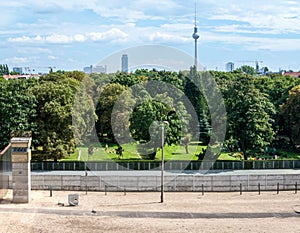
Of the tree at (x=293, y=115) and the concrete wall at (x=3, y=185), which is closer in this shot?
the concrete wall at (x=3, y=185)

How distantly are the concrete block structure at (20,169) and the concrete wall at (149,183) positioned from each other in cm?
428

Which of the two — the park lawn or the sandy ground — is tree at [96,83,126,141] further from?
the sandy ground

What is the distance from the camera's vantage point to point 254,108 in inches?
2195

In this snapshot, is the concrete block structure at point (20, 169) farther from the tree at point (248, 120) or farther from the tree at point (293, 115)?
the tree at point (293, 115)

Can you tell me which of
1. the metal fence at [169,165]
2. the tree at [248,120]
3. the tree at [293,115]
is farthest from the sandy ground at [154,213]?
the tree at [293,115]

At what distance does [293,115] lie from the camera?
2450 inches

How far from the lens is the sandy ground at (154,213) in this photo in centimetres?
2967

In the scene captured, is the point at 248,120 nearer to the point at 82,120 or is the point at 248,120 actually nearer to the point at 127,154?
the point at 127,154

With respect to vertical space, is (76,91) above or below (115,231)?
above

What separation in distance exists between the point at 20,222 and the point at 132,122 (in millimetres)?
28652

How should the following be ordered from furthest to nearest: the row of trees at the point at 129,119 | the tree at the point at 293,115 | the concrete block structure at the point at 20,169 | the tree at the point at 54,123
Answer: the tree at the point at 293,115 → the row of trees at the point at 129,119 → the tree at the point at 54,123 → the concrete block structure at the point at 20,169

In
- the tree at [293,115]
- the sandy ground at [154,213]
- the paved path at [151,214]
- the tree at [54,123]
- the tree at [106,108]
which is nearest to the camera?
the sandy ground at [154,213]

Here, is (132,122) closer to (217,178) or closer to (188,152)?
(188,152)

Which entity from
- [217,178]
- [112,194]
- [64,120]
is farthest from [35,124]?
[217,178]
